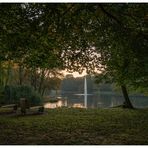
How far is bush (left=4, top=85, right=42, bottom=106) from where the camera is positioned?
28.9 meters

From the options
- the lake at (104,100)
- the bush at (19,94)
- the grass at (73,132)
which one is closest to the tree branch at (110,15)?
the grass at (73,132)

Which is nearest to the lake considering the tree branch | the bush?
the bush

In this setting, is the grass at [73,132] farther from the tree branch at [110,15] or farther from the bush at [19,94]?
the bush at [19,94]

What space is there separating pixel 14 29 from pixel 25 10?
4.16 feet

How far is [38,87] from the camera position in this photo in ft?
135

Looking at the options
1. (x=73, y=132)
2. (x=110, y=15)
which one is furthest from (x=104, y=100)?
(x=73, y=132)

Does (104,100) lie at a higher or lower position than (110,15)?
lower

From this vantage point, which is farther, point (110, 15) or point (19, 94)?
point (19, 94)

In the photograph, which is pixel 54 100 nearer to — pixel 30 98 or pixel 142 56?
pixel 30 98

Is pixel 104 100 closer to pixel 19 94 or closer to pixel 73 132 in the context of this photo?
pixel 19 94

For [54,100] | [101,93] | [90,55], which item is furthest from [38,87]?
[90,55]

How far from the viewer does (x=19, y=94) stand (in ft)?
96.0

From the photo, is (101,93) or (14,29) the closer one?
(14,29)

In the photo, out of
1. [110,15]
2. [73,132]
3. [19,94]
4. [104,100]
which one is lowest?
[73,132]
